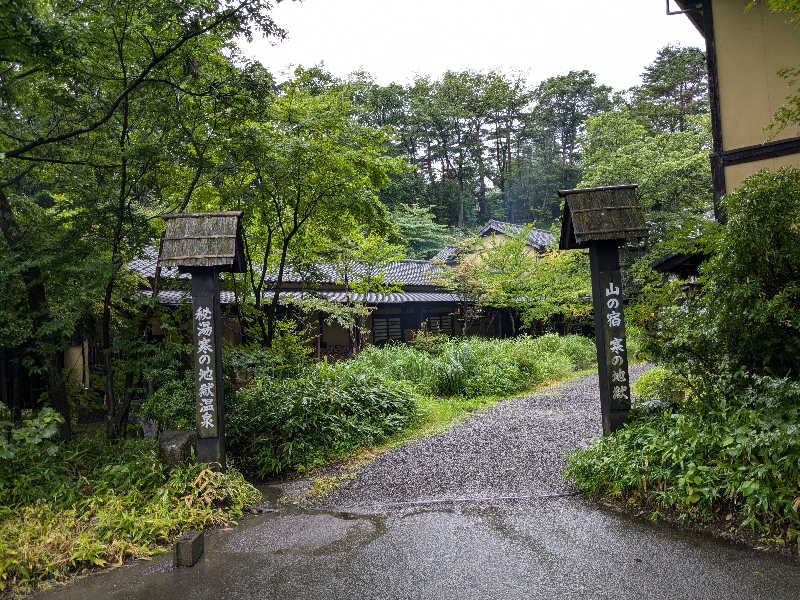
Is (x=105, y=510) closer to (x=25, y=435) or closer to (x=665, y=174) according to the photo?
(x=25, y=435)

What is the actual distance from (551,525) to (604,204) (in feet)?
11.6

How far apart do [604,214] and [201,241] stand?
15.2ft

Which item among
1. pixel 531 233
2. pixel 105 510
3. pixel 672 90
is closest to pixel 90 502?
pixel 105 510

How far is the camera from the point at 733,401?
4.90 m

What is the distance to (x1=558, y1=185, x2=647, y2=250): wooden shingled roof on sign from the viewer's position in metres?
5.72

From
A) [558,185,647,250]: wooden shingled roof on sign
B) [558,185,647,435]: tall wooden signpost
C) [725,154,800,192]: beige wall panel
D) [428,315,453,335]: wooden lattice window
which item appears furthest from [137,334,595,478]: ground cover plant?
[428,315,453,335]: wooden lattice window

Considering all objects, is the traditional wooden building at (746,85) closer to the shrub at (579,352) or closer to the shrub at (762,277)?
the shrub at (762,277)

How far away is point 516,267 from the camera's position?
19.0 m

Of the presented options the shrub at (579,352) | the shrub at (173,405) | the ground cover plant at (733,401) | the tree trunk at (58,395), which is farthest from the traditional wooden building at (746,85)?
the tree trunk at (58,395)

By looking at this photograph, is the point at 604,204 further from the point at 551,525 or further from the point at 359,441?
the point at 359,441

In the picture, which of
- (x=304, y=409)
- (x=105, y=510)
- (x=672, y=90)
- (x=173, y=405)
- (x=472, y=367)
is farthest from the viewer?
(x=672, y=90)

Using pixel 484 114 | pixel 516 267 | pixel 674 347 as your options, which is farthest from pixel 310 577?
pixel 484 114

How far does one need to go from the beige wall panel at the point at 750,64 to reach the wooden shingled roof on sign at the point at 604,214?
4274 mm

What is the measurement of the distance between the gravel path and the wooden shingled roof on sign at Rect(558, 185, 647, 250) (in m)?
2.82
